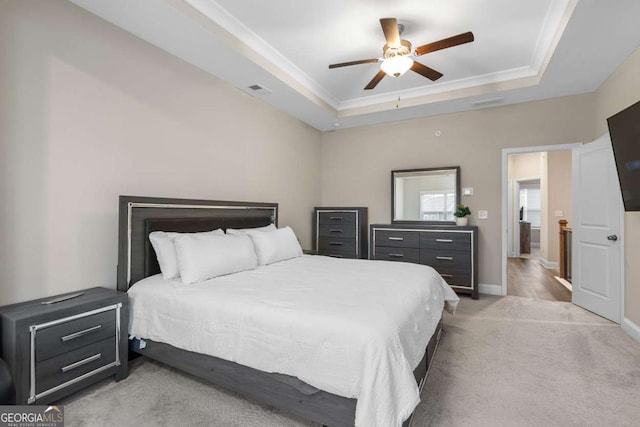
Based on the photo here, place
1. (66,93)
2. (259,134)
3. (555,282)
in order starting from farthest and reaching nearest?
(555,282), (259,134), (66,93)

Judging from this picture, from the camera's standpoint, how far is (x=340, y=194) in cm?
565

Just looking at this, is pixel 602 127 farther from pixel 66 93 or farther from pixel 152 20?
pixel 66 93

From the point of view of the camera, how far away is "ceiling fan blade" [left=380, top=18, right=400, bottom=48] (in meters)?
2.35

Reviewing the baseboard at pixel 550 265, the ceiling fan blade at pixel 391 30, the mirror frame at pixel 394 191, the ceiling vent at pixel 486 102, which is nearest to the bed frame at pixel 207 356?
the mirror frame at pixel 394 191

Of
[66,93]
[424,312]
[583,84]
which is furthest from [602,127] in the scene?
[66,93]

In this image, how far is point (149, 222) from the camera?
2.63 m

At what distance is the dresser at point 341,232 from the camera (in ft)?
16.3

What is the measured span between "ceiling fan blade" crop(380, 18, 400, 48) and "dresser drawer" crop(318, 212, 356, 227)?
2.79m

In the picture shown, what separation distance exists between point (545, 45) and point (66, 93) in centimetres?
436

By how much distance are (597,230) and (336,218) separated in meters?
3.33

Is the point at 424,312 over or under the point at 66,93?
under

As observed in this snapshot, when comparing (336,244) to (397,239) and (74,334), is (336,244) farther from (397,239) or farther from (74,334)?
(74,334)

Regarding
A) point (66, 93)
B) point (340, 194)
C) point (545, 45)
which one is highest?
point (545, 45)

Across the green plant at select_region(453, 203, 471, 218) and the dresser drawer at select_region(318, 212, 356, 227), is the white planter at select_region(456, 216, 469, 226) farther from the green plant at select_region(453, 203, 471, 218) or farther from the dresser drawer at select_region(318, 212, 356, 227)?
the dresser drawer at select_region(318, 212, 356, 227)
